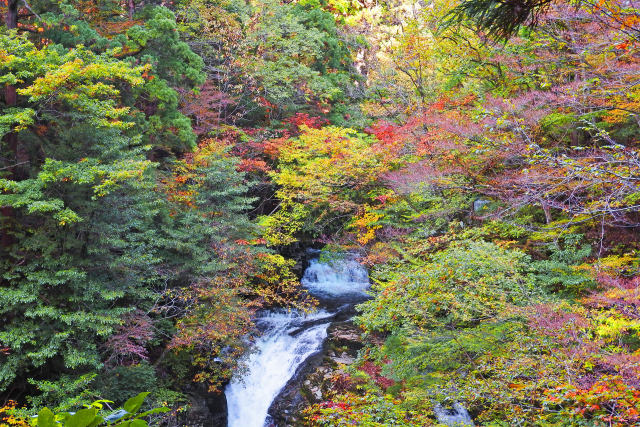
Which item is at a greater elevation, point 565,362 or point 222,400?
Answer: point 565,362

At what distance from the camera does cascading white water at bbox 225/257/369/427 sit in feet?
31.7

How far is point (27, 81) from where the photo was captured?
319 inches

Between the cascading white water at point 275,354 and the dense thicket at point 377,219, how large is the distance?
787mm

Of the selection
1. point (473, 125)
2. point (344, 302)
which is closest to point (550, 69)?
point (473, 125)

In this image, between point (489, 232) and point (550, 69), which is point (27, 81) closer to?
point (489, 232)

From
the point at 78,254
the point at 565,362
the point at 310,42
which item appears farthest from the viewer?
the point at 310,42

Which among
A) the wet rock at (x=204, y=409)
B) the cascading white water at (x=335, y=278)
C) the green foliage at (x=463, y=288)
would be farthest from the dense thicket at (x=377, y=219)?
the cascading white water at (x=335, y=278)

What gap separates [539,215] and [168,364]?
9.14 metres

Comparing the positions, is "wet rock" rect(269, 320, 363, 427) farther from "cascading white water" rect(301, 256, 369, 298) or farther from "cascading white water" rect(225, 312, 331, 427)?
"cascading white water" rect(301, 256, 369, 298)

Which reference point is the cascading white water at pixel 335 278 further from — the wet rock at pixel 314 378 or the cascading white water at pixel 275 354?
the wet rock at pixel 314 378

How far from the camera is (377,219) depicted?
38.7ft

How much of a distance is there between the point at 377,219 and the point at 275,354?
4.59 metres

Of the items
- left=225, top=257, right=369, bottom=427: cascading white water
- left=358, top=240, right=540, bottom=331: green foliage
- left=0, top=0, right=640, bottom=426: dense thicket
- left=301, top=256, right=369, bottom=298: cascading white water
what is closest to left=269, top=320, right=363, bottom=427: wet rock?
left=225, top=257, right=369, bottom=427: cascading white water

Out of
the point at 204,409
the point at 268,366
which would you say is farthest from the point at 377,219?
the point at 204,409
